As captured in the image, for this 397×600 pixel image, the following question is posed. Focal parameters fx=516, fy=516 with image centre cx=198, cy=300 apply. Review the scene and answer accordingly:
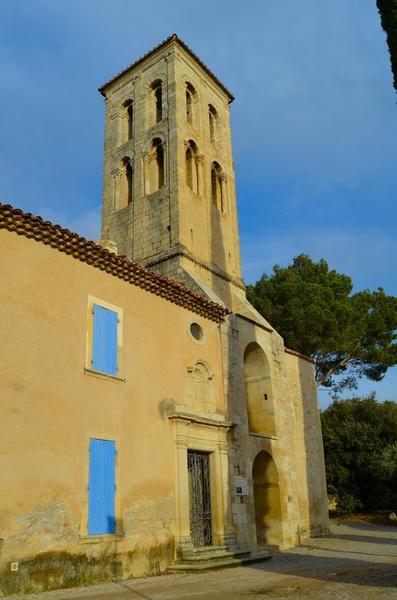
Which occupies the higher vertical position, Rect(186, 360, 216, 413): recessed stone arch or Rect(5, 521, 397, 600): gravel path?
Rect(186, 360, 216, 413): recessed stone arch

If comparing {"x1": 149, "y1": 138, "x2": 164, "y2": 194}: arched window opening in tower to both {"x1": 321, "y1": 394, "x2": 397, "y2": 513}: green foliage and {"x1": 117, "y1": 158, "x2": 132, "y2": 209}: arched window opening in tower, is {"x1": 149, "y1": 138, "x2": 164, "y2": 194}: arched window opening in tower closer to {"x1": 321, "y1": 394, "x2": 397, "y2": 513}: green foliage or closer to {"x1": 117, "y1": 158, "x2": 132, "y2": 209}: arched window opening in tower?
{"x1": 117, "y1": 158, "x2": 132, "y2": 209}: arched window opening in tower

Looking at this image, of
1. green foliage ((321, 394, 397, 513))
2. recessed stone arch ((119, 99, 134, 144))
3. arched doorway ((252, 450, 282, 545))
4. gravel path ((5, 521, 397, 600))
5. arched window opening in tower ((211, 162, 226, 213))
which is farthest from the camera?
green foliage ((321, 394, 397, 513))

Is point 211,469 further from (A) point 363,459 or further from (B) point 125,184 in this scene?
(A) point 363,459

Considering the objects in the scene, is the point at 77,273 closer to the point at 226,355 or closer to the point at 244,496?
the point at 226,355

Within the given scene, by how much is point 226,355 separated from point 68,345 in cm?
550

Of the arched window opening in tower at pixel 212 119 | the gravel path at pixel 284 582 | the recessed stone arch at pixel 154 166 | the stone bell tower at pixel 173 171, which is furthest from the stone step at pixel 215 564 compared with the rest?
the arched window opening in tower at pixel 212 119

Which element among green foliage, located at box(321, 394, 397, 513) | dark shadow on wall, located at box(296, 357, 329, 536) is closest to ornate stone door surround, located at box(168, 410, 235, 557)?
dark shadow on wall, located at box(296, 357, 329, 536)

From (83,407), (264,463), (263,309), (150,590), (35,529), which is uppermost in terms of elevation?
(263,309)

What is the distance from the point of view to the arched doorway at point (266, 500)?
1452 centimetres

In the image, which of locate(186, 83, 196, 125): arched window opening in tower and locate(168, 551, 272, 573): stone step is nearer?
locate(168, 551, 272, 573): stone step

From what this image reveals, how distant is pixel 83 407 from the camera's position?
9344 millimetres

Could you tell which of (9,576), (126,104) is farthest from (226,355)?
(126,104)

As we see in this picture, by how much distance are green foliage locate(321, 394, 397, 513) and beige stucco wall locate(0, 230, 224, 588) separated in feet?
45.4

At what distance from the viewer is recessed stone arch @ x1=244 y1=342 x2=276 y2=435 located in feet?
51.2
